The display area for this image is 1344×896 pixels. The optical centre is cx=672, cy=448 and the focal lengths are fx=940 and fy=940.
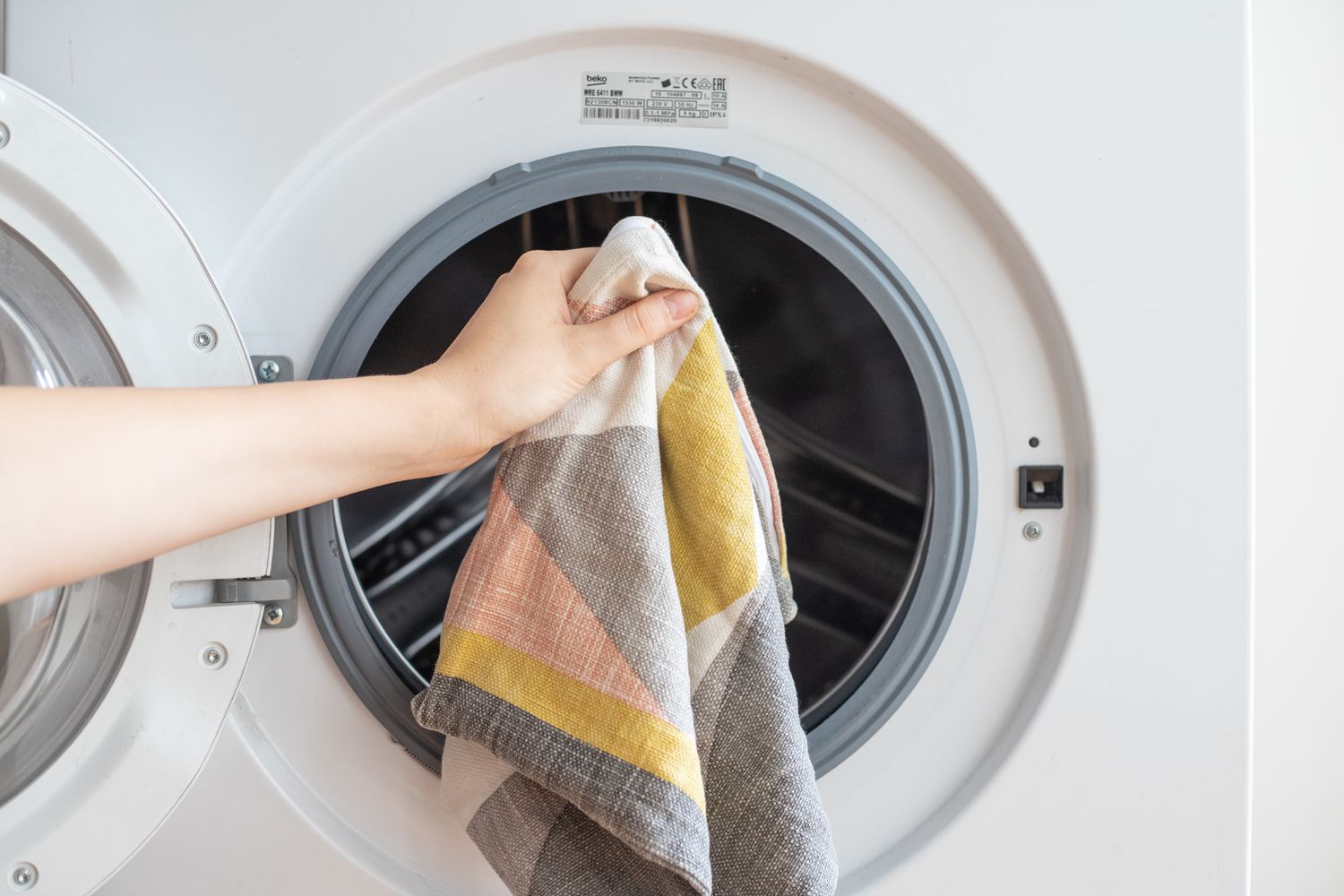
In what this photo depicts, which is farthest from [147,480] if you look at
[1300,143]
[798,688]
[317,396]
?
[1300,143]

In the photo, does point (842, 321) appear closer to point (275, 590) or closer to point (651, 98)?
point (651, 98)

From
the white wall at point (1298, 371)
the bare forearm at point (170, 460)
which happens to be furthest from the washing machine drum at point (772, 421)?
the white wall at point (1298, 371)

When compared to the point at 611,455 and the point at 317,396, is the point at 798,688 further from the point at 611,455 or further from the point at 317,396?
the point at 317,396

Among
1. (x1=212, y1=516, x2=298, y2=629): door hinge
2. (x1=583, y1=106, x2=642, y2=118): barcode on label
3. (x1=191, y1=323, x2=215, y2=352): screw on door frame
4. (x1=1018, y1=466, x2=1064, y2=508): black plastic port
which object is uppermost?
(x1=583, y1=106, x2=642, y2=118): barcode on label

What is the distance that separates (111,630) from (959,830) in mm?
547

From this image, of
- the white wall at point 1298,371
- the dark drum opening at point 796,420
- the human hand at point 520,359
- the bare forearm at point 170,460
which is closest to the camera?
the bare forearm at point 170,460

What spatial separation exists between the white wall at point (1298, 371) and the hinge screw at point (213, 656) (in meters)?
1.03

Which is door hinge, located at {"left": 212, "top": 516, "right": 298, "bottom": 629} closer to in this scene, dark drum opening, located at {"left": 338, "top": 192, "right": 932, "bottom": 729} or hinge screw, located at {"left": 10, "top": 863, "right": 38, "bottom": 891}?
dark drum opening, located at {"left": 338, "top": 192, "right": 932, "bottom": 729}

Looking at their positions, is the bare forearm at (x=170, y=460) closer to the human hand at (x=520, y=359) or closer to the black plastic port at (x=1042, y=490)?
the human hand at (x=520, y=359)

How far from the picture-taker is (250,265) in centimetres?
58

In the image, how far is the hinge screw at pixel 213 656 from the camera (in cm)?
55

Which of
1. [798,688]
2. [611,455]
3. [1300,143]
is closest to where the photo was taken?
[611,455]

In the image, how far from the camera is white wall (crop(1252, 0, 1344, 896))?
1020 mm

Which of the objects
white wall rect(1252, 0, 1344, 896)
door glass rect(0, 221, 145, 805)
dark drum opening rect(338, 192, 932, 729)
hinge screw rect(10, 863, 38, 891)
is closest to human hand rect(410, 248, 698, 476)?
dark drum opening rect(338, 192, 932, 729)
